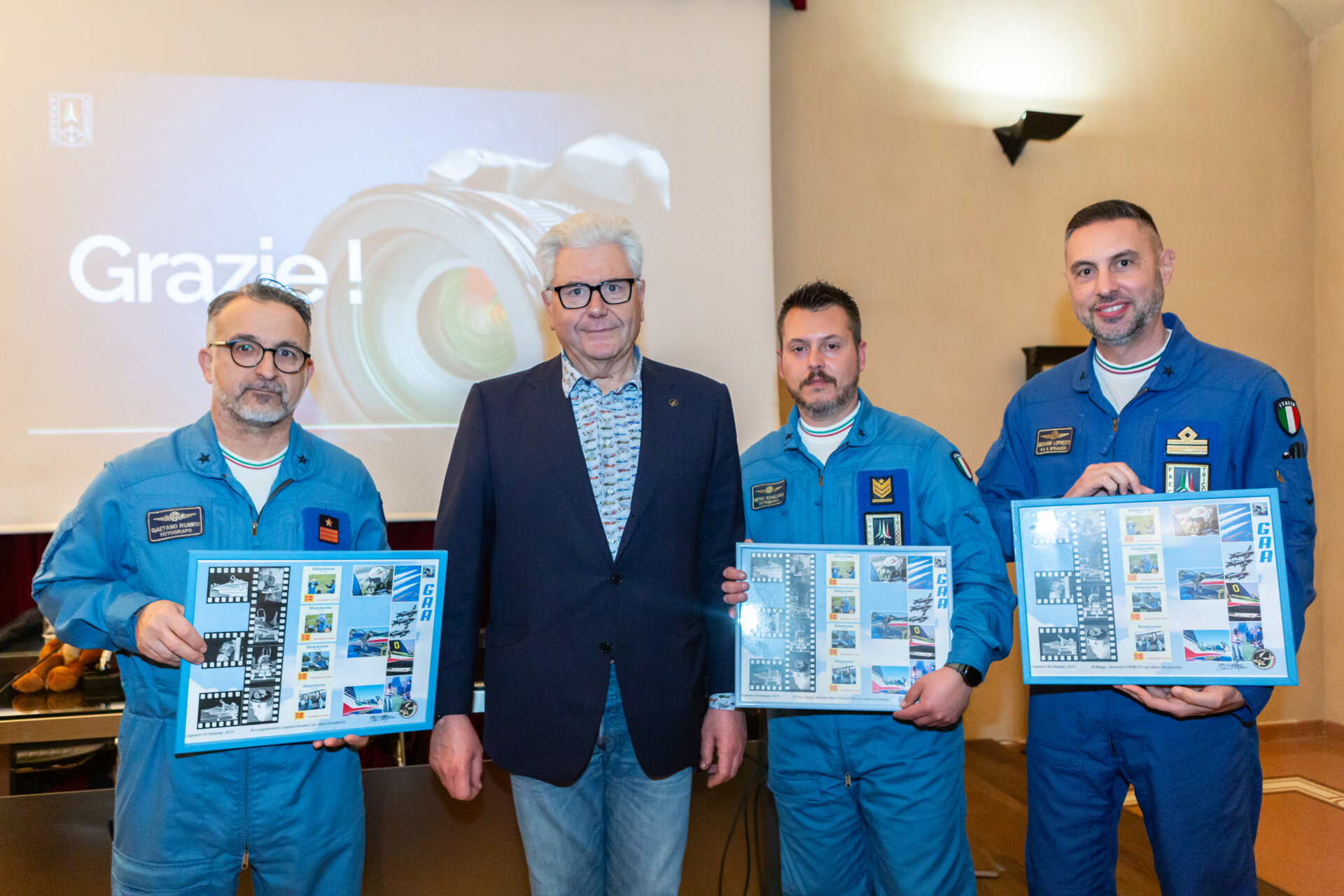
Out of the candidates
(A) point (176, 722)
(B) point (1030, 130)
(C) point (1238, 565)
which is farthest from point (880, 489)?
(B) point (1030, 130)

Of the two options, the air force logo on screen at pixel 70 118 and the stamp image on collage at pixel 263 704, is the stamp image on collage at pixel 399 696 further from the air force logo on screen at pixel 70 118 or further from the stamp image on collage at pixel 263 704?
the air force logo on screen at pixel 70 118

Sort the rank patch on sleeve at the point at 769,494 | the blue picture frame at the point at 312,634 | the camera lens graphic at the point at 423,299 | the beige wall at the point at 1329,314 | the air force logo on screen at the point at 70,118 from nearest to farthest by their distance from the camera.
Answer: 1. the blue picture frame at the point at 312,634
2. the rank patch on sleeve at the point at 769,494
3. the air force logo on screen at the point at 70,118
4. the camera lens graphic at the point at 423,299
5. the beige wall at the point at 1329,314

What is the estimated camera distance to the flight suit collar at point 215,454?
5.69 ft

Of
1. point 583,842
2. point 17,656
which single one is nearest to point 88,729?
point 17,656

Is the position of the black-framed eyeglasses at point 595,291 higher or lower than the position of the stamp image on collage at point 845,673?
higher

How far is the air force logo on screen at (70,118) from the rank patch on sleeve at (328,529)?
2.26 metres

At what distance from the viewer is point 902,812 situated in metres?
1.93

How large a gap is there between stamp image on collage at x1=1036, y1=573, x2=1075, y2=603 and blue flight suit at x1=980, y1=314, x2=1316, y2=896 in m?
0.29

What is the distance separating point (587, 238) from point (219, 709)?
1.18 meters

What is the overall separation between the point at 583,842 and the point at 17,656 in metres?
2.58

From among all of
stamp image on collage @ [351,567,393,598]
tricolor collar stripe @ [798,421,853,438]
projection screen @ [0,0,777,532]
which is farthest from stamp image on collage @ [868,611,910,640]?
projection screen @ [0,0,777,532]

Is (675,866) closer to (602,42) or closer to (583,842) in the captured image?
(583,842)

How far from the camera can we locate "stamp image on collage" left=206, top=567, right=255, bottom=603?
5.22 feet

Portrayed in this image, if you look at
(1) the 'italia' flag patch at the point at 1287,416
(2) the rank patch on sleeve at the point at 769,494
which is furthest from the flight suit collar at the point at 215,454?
(1) the 'italia' flag patch at the point at 1287,416
